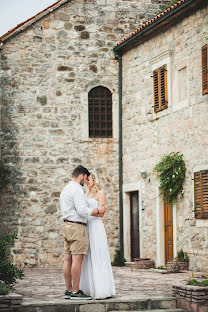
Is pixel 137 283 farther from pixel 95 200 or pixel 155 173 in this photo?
pixel 155 173

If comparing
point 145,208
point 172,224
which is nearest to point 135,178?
point 145,208

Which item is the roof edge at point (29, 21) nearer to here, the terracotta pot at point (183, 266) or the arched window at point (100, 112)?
the arched window at point (100, 112)

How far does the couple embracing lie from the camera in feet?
32.1

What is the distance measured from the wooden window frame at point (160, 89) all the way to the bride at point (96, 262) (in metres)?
6.78

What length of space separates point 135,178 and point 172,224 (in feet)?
7.08

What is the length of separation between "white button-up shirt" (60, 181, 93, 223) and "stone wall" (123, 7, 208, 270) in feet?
17.7

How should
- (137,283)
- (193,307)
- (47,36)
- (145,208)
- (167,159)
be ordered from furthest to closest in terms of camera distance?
(47,36) < (145,208) < (167,159) < (137,283) < (193,307)

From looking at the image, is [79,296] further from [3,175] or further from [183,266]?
[3,175]

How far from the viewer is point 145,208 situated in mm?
17641

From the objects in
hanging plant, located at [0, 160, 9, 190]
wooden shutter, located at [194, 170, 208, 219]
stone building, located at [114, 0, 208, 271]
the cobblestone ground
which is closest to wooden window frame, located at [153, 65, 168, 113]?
stone building, located at [114, 0, 208, 271]

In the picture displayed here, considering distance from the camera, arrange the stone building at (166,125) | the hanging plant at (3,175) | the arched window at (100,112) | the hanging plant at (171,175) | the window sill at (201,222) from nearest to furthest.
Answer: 1. the window sill at (201,222)
2. the stone building at (166,125)
3. the hanging plant at (171,175)
4. the hanging plant at (3,175)
5. the arched window at (100,112)

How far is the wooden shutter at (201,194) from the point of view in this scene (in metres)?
14.7

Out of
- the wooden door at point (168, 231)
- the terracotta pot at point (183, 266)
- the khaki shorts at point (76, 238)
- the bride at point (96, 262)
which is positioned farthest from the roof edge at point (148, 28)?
the khaki shorts at point (76, 238)

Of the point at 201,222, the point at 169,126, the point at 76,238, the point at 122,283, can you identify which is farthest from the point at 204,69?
the point at 76,238
